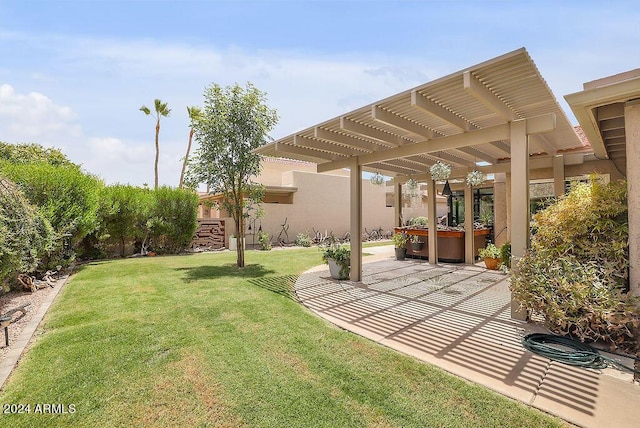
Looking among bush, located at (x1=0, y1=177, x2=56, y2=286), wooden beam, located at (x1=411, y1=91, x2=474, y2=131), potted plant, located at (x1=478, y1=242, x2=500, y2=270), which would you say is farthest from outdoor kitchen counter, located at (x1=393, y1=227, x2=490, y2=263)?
bush, located at (x1=0, y1=177, x2=56, y2=286)

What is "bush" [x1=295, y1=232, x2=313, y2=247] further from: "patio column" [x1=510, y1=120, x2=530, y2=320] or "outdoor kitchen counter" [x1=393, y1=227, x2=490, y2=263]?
"patio column" [x1=510, y1=120, x2=530, y2=320]

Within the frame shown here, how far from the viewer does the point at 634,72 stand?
3623mm

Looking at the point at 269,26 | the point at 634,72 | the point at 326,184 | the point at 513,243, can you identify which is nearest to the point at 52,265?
the point at 269,26

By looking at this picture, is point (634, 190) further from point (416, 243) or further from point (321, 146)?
point (416, 243)

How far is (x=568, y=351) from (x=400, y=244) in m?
7.94

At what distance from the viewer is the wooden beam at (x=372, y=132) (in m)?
5.54

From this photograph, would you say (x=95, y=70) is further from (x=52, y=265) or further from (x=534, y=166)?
(x=534, y=166)

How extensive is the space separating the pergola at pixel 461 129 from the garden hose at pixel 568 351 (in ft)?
4.19

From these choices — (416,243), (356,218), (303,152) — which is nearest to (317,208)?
(416,243)

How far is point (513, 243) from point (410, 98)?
2726 mm

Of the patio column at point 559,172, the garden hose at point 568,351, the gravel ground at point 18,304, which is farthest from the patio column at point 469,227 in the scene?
the gravel ground at point 18,304

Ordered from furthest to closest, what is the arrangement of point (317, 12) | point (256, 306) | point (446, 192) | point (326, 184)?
point (326, 184) → point (446, 192) → point (317, 12) → point (256, 306)

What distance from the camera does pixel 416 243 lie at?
1130 cm

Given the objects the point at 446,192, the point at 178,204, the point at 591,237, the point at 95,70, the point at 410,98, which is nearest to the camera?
the point at 591,237
